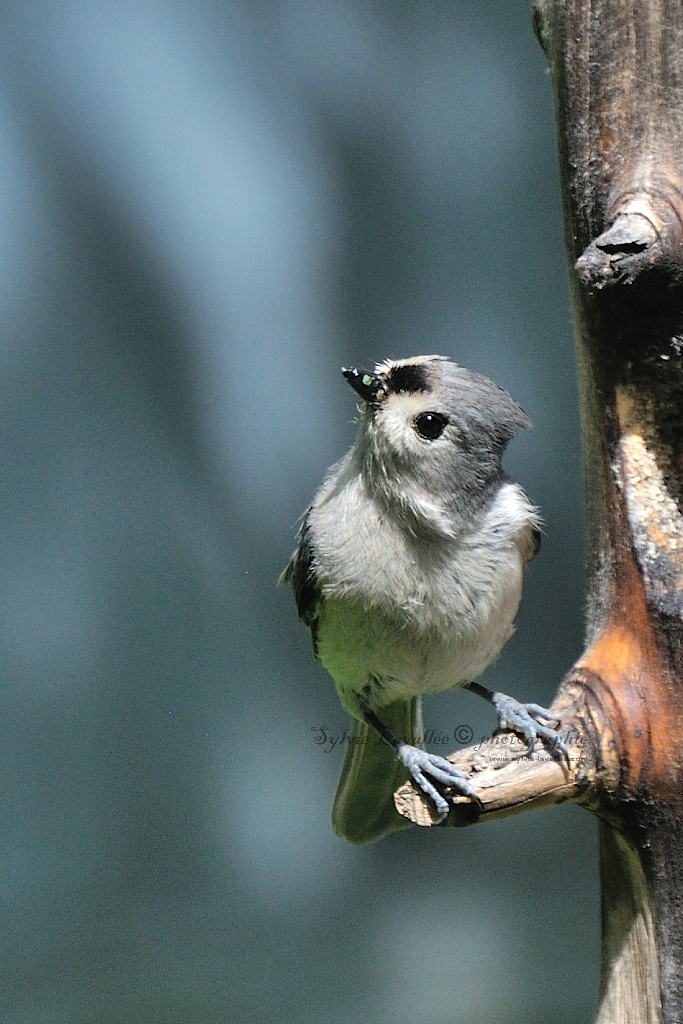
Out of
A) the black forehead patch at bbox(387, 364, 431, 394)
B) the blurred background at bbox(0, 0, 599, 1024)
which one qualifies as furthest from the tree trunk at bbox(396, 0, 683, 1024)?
the blurred background at bbox(0, 0, 599, 1024)

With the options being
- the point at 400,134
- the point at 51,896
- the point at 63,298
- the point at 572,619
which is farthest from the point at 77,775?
→ the point at 400,134

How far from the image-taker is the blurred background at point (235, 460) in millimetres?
2176

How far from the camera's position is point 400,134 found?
2.32 metres

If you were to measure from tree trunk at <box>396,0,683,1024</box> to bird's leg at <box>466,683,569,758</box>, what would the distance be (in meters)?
0.02

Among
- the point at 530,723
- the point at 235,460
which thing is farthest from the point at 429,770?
the point at 235,460

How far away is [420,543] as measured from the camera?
4.73 ft

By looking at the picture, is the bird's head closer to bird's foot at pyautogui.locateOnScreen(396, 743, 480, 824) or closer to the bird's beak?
the bird's beak

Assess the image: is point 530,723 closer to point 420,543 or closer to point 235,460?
point 420,543

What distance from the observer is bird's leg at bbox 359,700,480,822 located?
115 cm

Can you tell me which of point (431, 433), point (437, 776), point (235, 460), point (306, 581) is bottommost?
point (437, 776)

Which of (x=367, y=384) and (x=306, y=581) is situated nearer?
(x=367, y=384)

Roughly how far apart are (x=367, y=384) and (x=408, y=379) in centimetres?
6

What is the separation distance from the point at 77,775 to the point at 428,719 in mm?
871

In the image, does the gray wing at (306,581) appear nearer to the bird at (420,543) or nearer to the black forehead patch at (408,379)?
the bird at (420,543)
